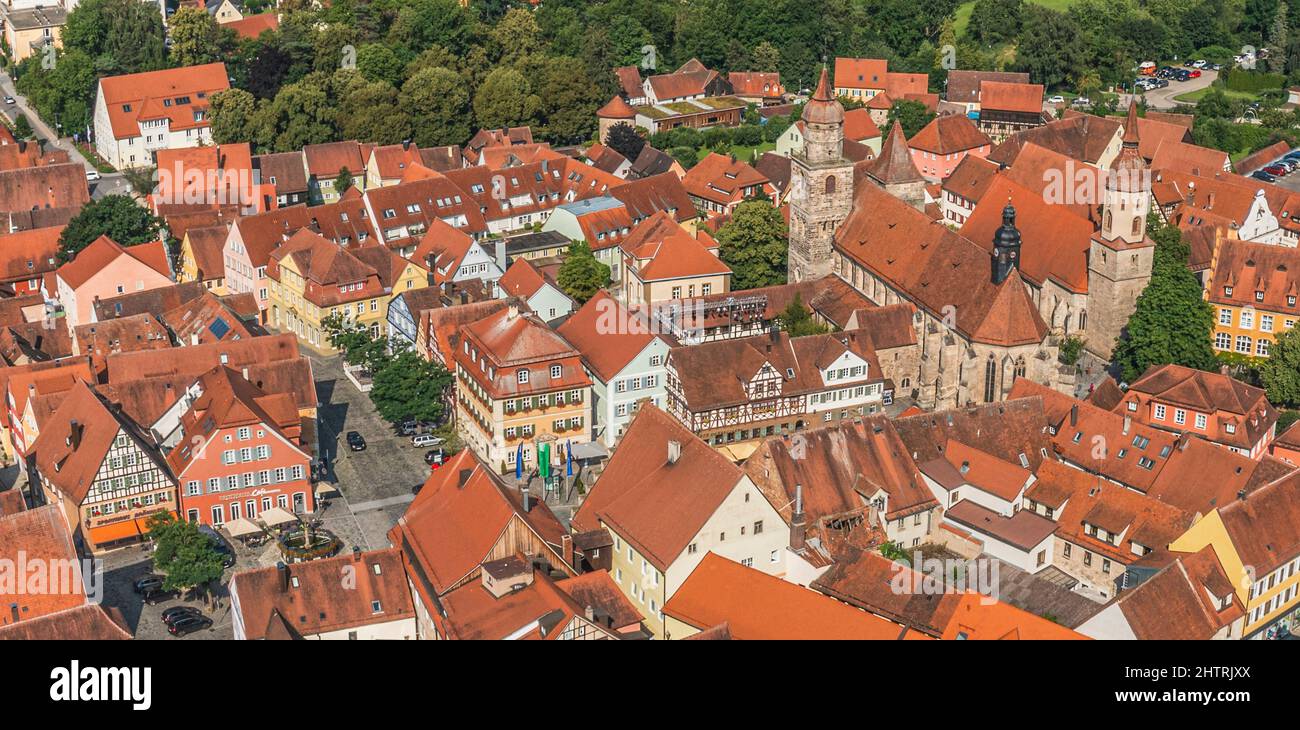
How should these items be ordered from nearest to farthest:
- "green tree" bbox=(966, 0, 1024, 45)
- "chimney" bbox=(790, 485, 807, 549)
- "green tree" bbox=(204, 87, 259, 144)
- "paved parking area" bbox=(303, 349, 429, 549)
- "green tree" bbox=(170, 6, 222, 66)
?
"chimney" bbox=(790, 485, 807, 549) < "paved parking area" bbox=(303, 349, 429, 549) < "green tree" bbox=(204, 87, 259, 144) < "green tree" bbox=(170, 6, 222, 66) < "green tree" bbox=(966, 0, 1024, 45)

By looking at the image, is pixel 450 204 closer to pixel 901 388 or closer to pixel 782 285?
pixel 782 285

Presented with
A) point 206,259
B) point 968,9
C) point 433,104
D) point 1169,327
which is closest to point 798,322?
point 1169,327

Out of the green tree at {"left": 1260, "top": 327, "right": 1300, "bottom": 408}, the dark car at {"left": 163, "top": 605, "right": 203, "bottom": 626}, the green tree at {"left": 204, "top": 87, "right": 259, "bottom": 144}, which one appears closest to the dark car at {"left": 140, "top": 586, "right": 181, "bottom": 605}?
the dark car at {"left": 163, "top": 605, "right": 203, "bottom": 626}

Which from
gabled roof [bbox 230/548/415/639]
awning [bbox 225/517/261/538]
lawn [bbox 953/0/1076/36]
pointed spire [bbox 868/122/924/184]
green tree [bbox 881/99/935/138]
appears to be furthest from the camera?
lawn [bbox 953/0/1076/36]

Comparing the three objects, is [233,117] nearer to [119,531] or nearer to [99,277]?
[99,277]

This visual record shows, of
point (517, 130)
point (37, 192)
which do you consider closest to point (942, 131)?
point (517, 130)

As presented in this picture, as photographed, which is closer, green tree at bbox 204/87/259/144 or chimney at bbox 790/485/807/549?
chimney at bbox 790/485/807/549

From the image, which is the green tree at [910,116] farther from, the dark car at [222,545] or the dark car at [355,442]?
the dark car at [222,545]

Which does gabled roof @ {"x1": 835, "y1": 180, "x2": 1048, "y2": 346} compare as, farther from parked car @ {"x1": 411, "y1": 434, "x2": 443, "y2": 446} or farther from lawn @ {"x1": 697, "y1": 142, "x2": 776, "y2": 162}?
lawn @ {"x1": 697, "y1": 142, "x2": 776, "y2": 162}
